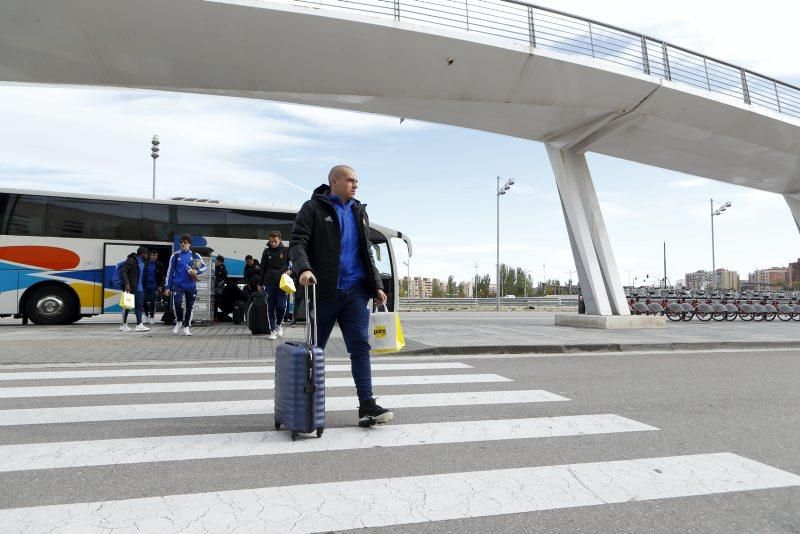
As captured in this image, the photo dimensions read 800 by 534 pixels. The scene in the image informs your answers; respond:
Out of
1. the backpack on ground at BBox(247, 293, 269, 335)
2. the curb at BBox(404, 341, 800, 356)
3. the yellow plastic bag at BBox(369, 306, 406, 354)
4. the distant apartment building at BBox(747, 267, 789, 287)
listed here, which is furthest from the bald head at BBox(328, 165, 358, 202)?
the distant apartment building at BBox(747, 267, 789, 287)

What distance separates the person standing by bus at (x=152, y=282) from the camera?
13.5 meters

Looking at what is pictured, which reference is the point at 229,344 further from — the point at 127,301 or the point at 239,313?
the point at 239,313

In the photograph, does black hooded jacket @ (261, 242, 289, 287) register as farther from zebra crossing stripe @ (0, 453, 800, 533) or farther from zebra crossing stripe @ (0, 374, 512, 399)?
zebra crossing stripe @ (0, 453, 800, 533)

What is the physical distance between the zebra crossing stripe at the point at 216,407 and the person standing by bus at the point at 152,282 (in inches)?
367

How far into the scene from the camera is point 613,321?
15414mm

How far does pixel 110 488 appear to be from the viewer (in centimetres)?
294

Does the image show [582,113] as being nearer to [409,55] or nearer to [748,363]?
[409,55]

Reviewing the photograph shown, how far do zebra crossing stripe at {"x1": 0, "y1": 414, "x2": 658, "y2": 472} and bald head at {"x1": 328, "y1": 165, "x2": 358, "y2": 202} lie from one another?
178 cm

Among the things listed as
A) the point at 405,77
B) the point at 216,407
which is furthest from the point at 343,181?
the point at 405,77

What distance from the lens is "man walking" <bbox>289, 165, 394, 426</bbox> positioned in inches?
163

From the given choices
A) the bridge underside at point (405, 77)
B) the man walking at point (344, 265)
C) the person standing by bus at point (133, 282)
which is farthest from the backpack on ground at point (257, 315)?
the man walking at point (344, 265)

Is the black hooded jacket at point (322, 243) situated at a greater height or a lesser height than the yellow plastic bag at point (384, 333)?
greater

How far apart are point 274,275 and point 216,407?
556 centimetres

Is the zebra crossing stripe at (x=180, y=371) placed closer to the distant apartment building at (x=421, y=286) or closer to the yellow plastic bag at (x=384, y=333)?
the yellow plastic bag at (x=384, y=333)
